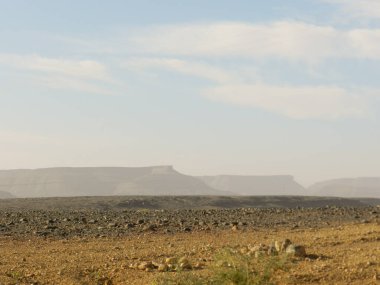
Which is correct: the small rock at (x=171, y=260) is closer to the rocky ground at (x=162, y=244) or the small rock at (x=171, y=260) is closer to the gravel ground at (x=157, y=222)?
the rocky ground at (x=162, y=244)

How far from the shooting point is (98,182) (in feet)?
550

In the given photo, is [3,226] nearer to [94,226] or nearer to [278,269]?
[94,226]

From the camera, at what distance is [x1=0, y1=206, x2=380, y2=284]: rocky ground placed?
35.8 feet

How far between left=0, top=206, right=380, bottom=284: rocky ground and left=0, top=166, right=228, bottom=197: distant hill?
12891 centimetres

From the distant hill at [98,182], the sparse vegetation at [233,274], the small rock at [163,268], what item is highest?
the distant hill at [98,182]

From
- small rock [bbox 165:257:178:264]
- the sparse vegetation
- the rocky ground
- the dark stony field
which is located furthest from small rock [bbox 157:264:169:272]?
the sparse vegetation

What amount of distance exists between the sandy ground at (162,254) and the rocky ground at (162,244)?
0.6 inches

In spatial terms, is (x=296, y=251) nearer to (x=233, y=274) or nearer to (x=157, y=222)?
(x=233, y=274)

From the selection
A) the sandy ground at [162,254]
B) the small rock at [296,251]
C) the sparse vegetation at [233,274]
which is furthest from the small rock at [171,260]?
the sparse vegetation at [233,274]

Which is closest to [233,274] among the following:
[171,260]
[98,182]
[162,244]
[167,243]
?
[171,260]

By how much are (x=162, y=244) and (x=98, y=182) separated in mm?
154170

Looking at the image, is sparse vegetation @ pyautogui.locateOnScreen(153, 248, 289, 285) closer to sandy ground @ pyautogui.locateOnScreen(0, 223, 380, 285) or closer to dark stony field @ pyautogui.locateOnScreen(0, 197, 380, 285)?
dark stony field @ pyautogui.locateOnScreen(0, 197, 380, 285)

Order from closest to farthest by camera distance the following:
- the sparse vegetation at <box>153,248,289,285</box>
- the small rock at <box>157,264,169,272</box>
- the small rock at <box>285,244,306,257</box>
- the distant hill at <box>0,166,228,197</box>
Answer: the sparse vegetation at <box>153,248,289,285</box> < the small rock at <box>157,264,169,272</box> < the small rock at <box>285,244,306,257</box> < the distant hill at <box>0,166,228,197</box>

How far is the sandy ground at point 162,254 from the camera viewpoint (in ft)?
35.1
